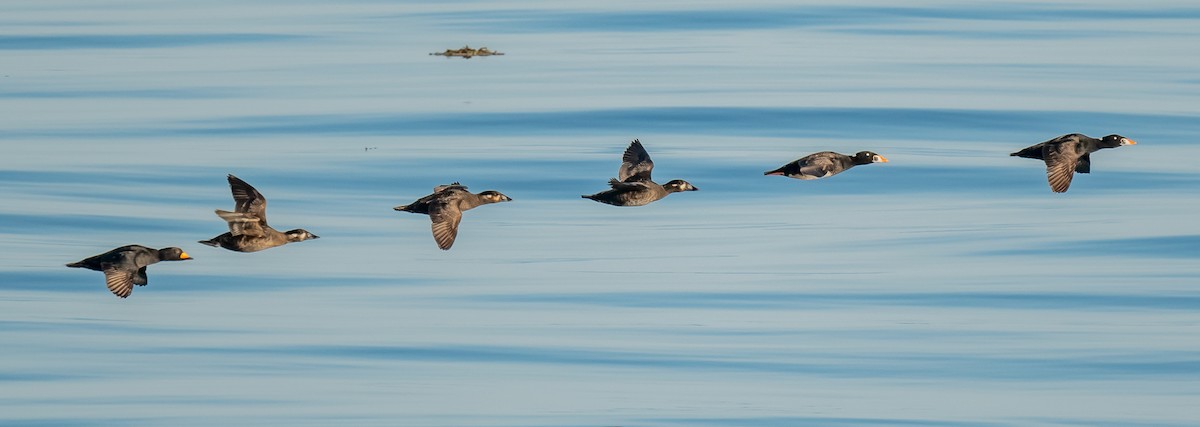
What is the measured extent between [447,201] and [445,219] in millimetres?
446

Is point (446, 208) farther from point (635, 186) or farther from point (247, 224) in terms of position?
point (635, 186)

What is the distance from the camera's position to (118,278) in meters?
25.2

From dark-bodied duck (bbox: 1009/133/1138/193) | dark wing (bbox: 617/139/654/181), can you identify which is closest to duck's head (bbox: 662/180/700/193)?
dark wing (bbox: 617/139/654/181)

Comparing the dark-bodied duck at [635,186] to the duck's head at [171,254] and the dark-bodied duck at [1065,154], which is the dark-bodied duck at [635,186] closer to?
the dark-bodied duck at [1065,154]

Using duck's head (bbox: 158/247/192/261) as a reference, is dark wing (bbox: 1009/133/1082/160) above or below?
above

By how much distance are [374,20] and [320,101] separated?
41.1 feet

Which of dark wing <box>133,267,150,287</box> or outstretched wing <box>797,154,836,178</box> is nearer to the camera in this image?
dark wing <box>133,267,150,287</box>

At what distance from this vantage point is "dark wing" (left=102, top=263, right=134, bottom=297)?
2502 cm

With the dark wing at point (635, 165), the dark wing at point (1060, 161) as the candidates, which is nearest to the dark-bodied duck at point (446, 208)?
the dark wing at point (635, 165)

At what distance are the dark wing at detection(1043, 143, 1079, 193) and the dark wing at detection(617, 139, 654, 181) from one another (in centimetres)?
505

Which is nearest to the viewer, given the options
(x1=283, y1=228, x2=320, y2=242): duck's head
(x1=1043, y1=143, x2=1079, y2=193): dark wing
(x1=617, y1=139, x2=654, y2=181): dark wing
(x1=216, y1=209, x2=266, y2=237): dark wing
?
(x1=216, y1=209, x2=266, y2=237): dark wing

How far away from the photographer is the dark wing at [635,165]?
1161 inches

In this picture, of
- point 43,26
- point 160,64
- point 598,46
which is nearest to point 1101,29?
point 598,46

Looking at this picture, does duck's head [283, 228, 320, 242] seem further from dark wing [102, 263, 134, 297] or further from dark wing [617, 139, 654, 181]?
dark wing [617, 139, 654, 181]
